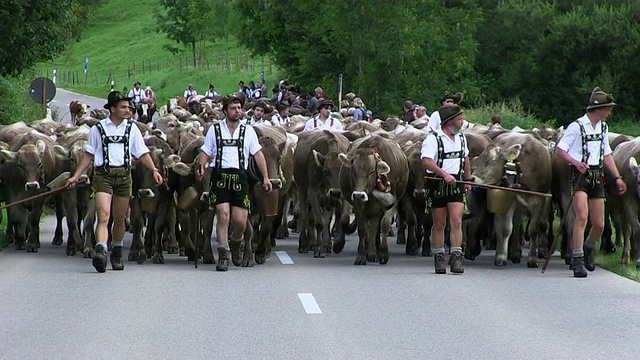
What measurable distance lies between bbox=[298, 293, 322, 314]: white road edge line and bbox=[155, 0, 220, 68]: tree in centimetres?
8673

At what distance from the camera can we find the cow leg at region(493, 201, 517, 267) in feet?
55.4

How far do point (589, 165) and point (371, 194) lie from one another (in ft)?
9.60

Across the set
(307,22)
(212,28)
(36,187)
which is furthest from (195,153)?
(212,28)

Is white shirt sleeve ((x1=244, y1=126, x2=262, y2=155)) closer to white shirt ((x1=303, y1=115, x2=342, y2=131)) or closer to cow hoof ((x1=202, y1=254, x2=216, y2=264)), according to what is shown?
cow hoof ((x1=202, y1=254, x2=216, y2=264))

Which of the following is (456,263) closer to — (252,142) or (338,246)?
(252,142)

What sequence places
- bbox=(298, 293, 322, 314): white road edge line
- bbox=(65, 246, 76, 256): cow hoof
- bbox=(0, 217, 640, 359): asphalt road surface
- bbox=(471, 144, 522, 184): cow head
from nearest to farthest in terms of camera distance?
bbox=(0, 217, 640, 359): asphalt road surface < bbox=(298, 293, 322, 314): white road edge line < bbox=(471, 144, 522, 184): cow head < bbox=(65, 246, 76, 256): cow hoof

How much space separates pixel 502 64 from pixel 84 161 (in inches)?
2156

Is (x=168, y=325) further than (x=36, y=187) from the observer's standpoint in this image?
No

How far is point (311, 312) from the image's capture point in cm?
1225

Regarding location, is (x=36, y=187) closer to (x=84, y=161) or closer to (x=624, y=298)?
(x=84, y=161)

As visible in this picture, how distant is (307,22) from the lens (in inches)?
2468

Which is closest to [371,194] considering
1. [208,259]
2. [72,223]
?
[208,259]

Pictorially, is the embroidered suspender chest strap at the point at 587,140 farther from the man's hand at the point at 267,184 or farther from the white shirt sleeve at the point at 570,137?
the man's hand at the point at 267,184

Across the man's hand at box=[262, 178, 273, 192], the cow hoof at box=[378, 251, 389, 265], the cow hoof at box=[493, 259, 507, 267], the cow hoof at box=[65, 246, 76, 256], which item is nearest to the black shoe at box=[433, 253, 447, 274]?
the cow hoof at box=[493, 259, 507, 267]
